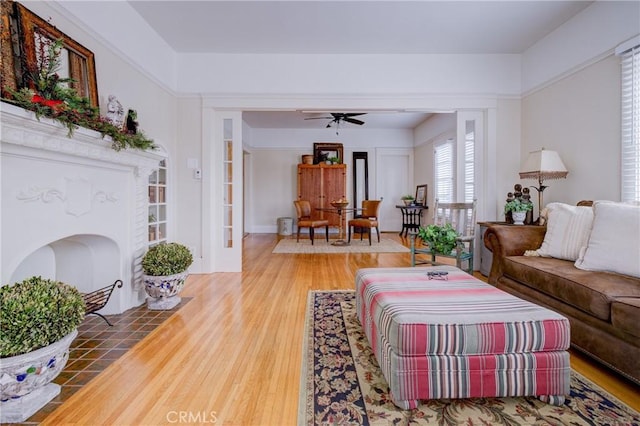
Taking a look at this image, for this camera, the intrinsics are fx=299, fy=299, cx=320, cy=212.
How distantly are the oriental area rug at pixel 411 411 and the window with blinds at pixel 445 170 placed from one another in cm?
494

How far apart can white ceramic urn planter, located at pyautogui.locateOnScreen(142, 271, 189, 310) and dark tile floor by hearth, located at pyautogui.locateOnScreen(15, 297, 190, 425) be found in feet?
0.21

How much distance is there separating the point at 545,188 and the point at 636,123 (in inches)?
41.3

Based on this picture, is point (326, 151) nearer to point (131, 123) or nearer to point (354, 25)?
point (354, 25)

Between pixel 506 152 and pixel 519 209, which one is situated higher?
pixel 506 152

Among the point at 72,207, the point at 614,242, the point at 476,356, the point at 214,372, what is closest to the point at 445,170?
the point at 614,242

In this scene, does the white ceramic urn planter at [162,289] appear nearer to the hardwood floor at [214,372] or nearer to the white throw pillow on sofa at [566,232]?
the hardwood floor at [214,372]

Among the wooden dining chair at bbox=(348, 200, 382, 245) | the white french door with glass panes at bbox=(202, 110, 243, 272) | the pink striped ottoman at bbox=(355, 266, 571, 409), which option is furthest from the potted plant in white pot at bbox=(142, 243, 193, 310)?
the wooden dining chair at bbox=(348, 200, 382, 245)

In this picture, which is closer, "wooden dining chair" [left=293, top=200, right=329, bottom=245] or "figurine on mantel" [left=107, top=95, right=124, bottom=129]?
"figurine on mantel" [left=107, top=95, right=124, bottom=129]

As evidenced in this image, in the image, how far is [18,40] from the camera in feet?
5.83

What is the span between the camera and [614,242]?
1.91 meters

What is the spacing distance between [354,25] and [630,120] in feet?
8.61

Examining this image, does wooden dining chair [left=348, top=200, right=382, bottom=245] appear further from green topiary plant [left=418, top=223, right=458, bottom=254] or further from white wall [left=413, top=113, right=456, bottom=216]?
green topiary plant [left=418, top=223, right=458, bottom=254]

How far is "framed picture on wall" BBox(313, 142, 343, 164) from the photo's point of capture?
7660 mm

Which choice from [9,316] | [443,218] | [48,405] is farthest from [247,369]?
[443,218]
